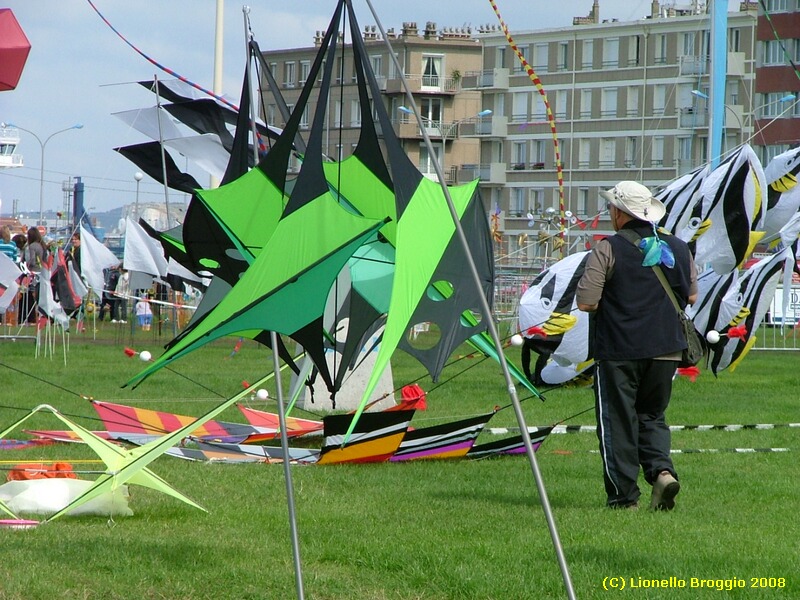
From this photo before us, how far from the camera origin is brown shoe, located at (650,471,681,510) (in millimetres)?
7160

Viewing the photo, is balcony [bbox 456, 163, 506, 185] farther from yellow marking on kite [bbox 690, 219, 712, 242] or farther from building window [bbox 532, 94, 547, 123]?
yellow marking on kite [bbox 690, 219, 712, 242]

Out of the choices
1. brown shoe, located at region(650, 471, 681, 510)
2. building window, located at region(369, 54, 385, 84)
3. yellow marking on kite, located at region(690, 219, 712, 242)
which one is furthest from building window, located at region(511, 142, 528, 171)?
brown shoe, located at region(650, 471, 681, 510)

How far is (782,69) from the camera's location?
59375mm

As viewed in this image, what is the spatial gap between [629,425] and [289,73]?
241 feet

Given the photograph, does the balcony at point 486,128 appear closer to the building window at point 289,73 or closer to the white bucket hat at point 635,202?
the building window at point 289,73

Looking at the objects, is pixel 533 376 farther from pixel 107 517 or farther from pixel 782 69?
pixel 782 69

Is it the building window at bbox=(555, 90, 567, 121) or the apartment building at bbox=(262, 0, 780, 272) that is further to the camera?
the building window at bbox=(555, 90, 567, 121)

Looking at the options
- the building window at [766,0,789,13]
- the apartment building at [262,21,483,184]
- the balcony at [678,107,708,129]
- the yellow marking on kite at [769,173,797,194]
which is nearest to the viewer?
the yellow marking on kite at [769,173,797,194]

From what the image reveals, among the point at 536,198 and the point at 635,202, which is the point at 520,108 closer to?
the point at 536,198

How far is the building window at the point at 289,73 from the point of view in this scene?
7831 centimetres

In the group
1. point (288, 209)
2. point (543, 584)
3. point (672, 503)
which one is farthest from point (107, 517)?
point (672, 503)

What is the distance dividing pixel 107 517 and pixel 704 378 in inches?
438

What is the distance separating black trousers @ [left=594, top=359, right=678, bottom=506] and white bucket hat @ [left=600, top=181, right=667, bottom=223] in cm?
83

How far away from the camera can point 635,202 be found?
7402 mm
